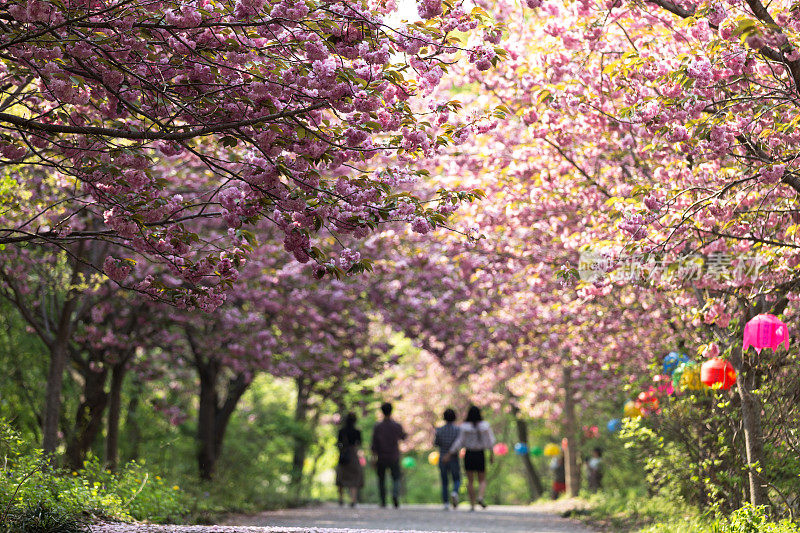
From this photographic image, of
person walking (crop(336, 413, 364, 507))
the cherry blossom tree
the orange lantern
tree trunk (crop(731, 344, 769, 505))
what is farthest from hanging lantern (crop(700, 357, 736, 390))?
person walking (crop(336, 413, 364, 507))

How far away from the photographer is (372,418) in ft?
129

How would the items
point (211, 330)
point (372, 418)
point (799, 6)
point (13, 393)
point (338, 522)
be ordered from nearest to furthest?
1. point (799, 6)
2. point (338, 522)
3. point (211, 330)
4. point (13, 393)
5. point (372, 418)

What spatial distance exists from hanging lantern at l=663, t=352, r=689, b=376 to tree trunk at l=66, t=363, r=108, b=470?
9.01 m

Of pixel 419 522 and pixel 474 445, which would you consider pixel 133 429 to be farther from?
pixel 419 522

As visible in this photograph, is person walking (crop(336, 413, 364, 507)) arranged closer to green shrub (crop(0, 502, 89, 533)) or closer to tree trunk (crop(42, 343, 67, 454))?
tree trunk (crop(42, 343, 67, 454))

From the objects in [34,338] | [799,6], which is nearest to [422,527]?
[799,6]

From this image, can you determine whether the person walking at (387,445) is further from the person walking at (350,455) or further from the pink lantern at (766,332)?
the pink lantern at (766,332)

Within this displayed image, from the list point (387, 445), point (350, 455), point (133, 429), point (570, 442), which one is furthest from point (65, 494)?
point (570, 442)

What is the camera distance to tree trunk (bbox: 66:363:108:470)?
1519cm

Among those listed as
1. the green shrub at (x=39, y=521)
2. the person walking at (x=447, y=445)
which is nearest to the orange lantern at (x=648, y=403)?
the person walking at (x=447, y=445)

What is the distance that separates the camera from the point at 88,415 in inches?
588

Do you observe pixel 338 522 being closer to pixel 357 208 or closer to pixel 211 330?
pixel 211 330

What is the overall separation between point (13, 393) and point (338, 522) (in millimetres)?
8961

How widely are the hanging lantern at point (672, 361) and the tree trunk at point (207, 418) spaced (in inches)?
400
